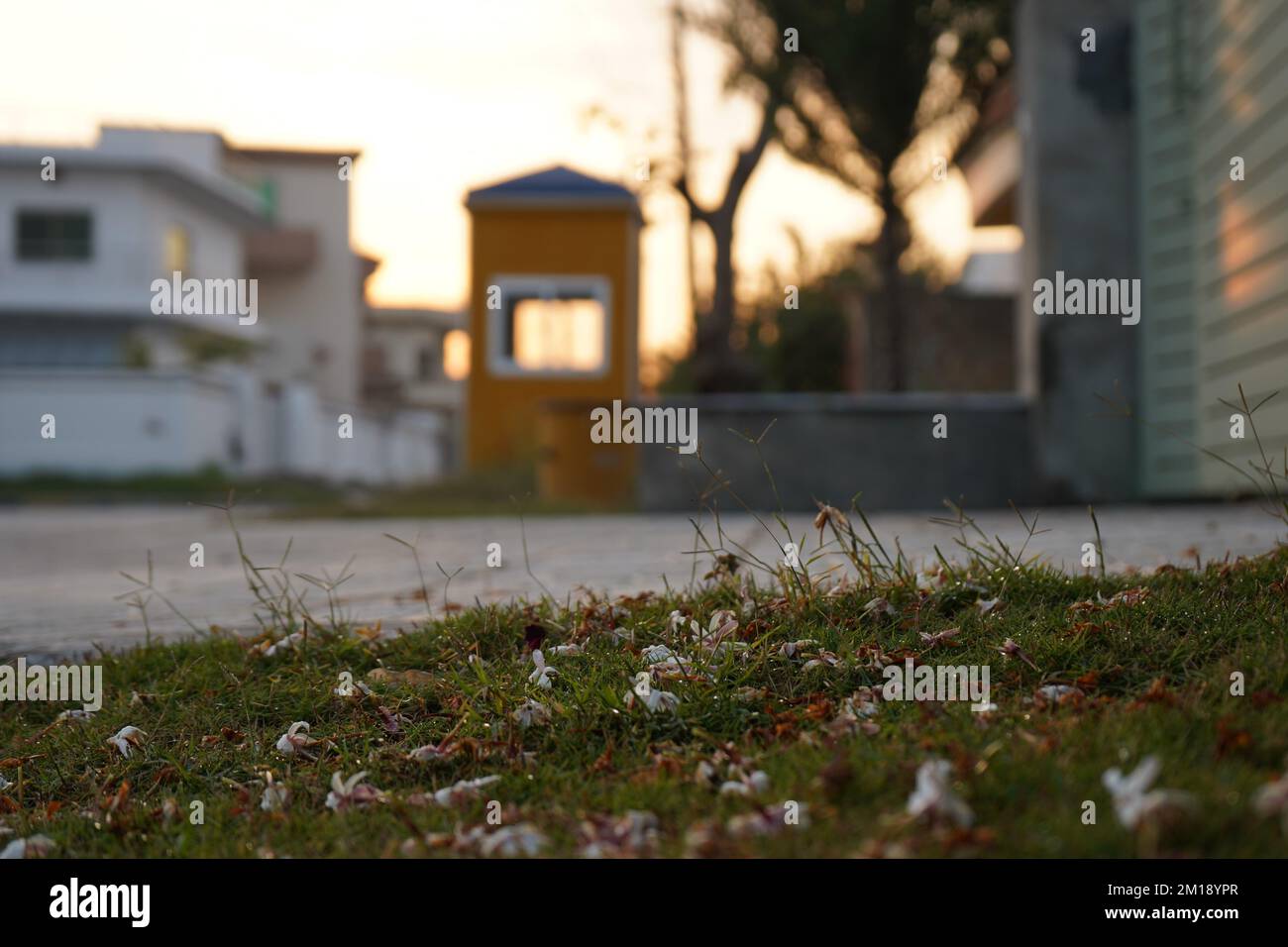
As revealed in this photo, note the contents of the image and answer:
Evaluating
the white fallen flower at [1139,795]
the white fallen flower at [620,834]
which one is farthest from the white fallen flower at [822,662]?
the white fallen flower at [1139,795]

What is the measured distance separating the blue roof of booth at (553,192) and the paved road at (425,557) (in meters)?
8.37

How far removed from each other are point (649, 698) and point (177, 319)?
35.1m

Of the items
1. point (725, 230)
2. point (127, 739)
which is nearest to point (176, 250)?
point (725, 230)

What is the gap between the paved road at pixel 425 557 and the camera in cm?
470

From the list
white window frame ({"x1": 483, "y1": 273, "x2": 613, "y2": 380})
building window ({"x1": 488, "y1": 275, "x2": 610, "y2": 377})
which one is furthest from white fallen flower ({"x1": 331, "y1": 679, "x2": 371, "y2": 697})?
building window ({"x1": 488, "y1": 275, "x2": 610, "y2": 377})

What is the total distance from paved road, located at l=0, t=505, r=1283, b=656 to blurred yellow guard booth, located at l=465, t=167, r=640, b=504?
25.7 feet

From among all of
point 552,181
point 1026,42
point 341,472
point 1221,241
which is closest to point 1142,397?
point 1221,241

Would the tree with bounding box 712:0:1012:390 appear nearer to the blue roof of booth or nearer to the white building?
the blue roof of booth

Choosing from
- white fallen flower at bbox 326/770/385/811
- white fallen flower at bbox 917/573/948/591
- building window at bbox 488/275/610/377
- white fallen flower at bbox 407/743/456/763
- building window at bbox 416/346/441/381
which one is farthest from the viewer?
building window at bbox 416/346/441/381

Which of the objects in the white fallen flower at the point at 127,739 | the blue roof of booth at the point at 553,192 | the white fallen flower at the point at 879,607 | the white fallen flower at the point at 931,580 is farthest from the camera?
the blue roof of booth at the point at 553,192

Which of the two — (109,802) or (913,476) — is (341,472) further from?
(109,802)

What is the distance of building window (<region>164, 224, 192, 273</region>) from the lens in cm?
3494

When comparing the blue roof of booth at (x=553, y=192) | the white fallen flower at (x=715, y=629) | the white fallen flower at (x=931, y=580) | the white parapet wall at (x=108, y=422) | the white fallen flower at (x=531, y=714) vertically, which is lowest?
the white fallen flower at (x=531, y=714)

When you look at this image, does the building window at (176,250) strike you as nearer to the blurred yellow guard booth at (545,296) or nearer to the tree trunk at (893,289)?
the blurred yellow guard booth at (545,296)
